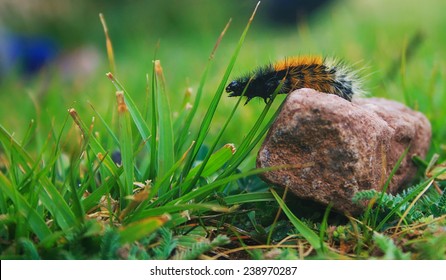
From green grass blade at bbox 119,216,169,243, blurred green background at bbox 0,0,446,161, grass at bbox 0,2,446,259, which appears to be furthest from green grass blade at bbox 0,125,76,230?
blurred green background at bbox 0,0,446,161

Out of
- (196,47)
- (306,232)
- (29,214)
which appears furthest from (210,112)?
(196,47)

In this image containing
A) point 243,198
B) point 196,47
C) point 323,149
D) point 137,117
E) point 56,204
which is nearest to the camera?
point 56,204

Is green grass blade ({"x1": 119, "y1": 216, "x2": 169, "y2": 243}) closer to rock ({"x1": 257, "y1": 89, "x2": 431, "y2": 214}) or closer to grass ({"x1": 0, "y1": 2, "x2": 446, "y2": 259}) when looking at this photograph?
grass ({"x1": 0, "y1": 2, "x2": 446, "y2": 259})

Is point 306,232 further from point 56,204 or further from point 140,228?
point 56,204

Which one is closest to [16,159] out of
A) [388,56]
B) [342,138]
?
[342,138]

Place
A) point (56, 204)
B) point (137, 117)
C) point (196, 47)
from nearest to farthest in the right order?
point (56, 204) < point (137, 117) < point (196, 47)

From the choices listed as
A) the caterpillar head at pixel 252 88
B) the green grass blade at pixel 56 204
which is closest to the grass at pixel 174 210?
the green grass blade at pixel 56 204
